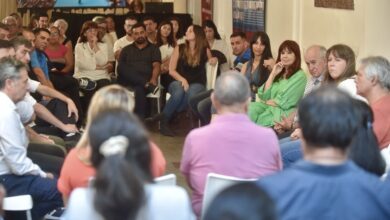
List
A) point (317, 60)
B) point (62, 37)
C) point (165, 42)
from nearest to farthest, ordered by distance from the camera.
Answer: point (317, 60)
point (165, 42)
point (62, 37)

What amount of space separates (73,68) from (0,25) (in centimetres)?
190

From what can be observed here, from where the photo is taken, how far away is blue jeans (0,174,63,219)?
477 centimetres

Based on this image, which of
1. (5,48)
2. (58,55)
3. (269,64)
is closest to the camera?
(5,48)

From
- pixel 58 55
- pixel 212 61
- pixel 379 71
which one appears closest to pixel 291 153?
pixel 379 71

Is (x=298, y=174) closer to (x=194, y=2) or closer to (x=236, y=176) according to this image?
(x=236, y=176)

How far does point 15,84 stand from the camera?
4.97m

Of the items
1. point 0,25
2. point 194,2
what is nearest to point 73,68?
point 0,25

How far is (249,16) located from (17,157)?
21.5 ft

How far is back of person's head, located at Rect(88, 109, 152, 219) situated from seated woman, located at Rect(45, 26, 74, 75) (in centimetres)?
697

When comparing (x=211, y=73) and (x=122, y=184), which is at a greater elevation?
(x=122, y=184)

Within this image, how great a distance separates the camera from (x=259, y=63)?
7715 millimetres

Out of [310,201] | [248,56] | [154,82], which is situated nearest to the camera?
[310,201]

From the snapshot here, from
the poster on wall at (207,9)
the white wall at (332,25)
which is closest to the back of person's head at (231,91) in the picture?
the white wall at (332,25)

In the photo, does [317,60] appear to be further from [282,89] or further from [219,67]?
[219,67]
